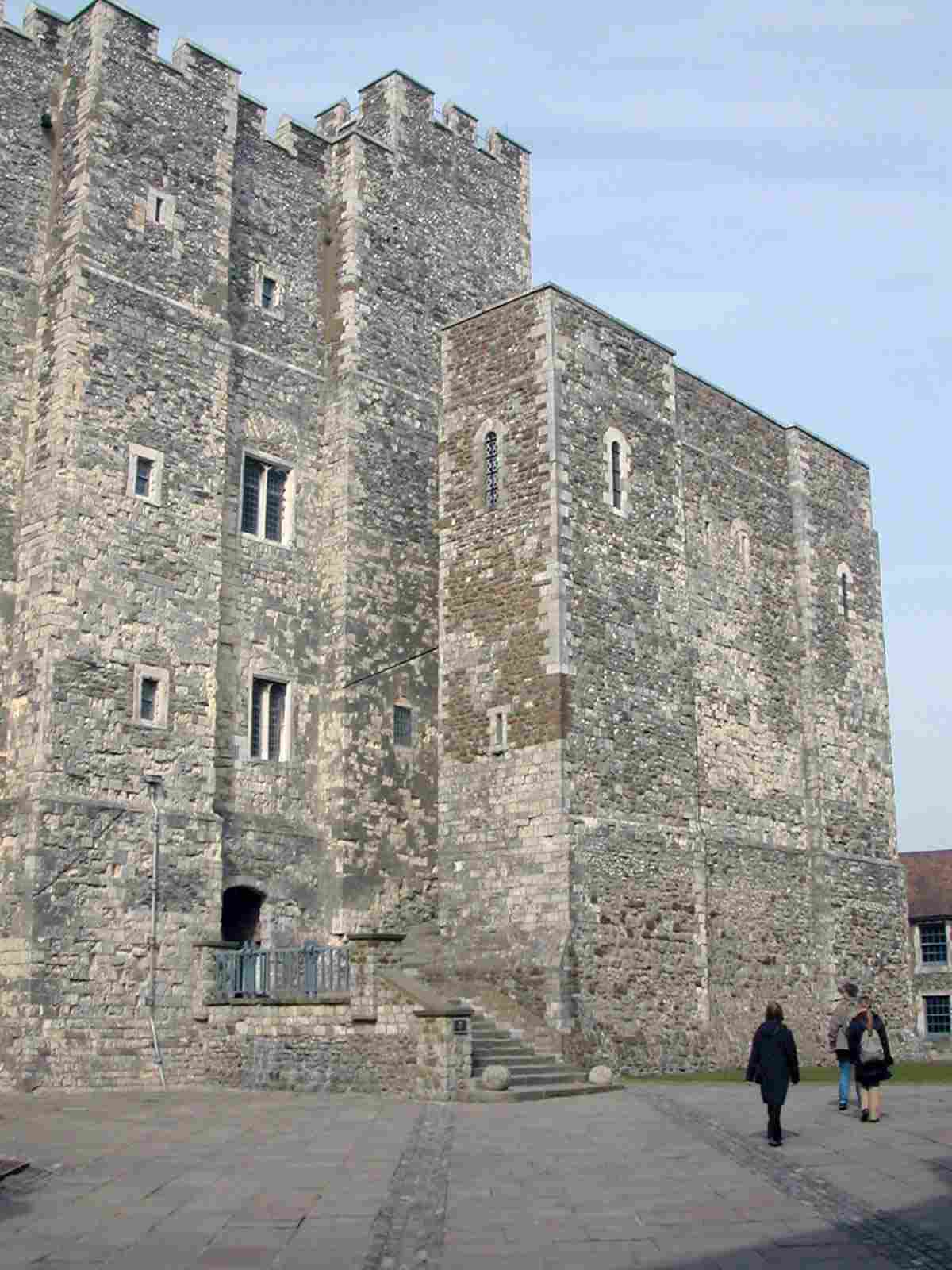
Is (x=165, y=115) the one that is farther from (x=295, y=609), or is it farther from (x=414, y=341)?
(x=295, y=609)

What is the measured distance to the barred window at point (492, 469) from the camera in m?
24.7

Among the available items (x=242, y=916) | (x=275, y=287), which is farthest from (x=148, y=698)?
(x=275, y=287)

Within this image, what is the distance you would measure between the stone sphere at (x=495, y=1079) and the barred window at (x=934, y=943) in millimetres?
32302

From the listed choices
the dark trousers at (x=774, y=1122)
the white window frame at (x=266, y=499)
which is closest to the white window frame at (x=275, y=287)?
the white window frame at (x=266, y=499)

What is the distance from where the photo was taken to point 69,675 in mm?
20406

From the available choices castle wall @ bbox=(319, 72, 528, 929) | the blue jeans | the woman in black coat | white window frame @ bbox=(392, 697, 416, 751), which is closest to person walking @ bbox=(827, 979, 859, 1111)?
the blue jeans

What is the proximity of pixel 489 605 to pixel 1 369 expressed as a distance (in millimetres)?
8404

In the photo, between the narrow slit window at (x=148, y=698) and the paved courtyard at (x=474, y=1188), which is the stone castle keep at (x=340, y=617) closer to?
the narrow slit window at (x=148, y=698)

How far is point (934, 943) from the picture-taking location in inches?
1857

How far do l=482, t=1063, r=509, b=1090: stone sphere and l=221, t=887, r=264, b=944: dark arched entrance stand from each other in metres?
5.68

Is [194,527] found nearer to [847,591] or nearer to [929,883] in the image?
[847,591]

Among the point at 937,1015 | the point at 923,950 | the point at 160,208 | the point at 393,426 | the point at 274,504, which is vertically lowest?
the point at 937,1015

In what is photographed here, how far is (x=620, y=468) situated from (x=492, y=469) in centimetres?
222

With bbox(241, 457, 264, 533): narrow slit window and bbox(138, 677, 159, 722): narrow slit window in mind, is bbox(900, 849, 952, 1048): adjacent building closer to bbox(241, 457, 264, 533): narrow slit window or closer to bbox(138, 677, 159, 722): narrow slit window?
bbox(241, 457, 264, 533): narrow slit window
